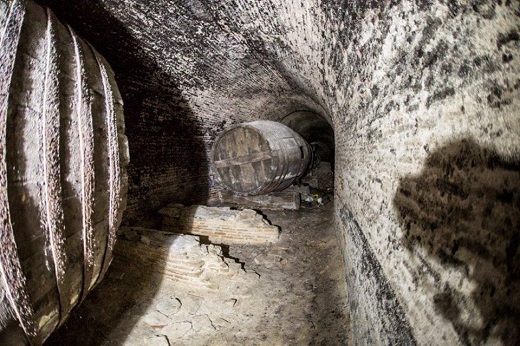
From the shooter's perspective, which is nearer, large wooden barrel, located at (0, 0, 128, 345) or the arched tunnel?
the arched tunnel

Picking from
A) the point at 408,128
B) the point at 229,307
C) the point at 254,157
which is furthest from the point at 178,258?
the point at 408,128

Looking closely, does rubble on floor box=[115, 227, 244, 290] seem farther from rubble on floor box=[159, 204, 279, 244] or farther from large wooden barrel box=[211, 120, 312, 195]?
large wooden barrel box=[211, 120, 312, 195]

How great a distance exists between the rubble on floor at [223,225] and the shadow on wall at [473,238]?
362 cm

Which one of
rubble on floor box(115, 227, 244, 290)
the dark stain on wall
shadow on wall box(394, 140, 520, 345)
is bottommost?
rubble on floor box(115, 227, 244, 290)

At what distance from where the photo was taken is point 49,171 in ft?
3.97

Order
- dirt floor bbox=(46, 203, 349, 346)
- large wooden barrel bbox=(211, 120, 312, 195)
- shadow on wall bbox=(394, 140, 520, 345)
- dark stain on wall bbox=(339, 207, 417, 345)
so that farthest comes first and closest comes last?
large wooden barrel bbox=(211, 120, 312, 195), dirt floor bbox=(46, 203, 349, 346), dark stain on wall bbox=(339, 207, 417, 345), shadow on wall bbox=(394, 140, 520, 345)

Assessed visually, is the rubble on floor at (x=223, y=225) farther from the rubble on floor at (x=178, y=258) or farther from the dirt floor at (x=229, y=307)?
the rubble on floor at (x=178, y=258)

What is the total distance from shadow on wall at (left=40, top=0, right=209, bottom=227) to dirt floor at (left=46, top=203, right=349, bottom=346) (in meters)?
1.57

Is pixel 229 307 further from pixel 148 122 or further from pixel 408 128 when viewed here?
pixel 148 122

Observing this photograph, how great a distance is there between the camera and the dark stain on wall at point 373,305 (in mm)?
1178

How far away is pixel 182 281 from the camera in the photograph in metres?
3.41

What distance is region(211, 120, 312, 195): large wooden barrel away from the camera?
4.90m

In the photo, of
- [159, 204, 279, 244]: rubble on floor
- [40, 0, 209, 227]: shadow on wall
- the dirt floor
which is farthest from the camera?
[159, 204, 279, 244]: rubble on floor

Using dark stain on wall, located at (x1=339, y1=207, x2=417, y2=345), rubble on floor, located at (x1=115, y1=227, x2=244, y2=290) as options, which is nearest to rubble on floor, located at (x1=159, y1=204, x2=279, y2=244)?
rubble on floor, located at (x1=115, y1=227, x2=244, y2=290)
